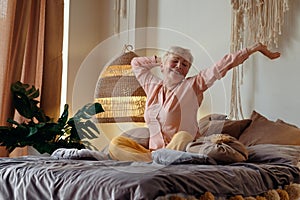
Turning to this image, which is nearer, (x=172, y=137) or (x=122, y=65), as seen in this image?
(x=172, y=137)

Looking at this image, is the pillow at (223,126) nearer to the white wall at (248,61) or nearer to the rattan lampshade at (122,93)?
the white wall at (248,61)

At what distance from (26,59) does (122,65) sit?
1.03 metres

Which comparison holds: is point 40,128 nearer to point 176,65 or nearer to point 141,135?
point 141,135

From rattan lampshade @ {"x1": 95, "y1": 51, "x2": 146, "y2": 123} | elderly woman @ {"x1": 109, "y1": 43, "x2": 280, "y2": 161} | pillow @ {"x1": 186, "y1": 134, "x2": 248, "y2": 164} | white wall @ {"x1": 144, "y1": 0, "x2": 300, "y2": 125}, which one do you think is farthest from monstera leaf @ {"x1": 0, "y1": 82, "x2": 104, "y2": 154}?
pillow @ {"x1": 186, "y1": 134, "x2": 248, "y2": 164}

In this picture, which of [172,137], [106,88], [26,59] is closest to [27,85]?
[26,59]

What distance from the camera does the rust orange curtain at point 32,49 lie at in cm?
365

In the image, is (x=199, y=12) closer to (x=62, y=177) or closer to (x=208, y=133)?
(x=208, y=133)

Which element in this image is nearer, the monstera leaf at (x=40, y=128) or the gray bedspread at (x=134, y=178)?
the gray bedspread at (x=134, y=178)

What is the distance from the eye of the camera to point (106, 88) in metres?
3.27

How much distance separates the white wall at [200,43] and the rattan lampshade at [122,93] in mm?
451

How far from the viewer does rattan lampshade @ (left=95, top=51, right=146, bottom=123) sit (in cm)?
317

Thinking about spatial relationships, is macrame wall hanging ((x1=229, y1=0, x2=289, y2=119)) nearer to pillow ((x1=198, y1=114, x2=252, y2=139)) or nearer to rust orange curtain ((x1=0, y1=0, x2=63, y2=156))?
pillow ((x1=198, y1=114, x2=252, y2=139))

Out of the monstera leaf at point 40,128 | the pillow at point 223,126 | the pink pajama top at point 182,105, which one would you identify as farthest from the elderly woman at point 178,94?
the monstera leaf at point 40,128

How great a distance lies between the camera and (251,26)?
3314 millimetres
